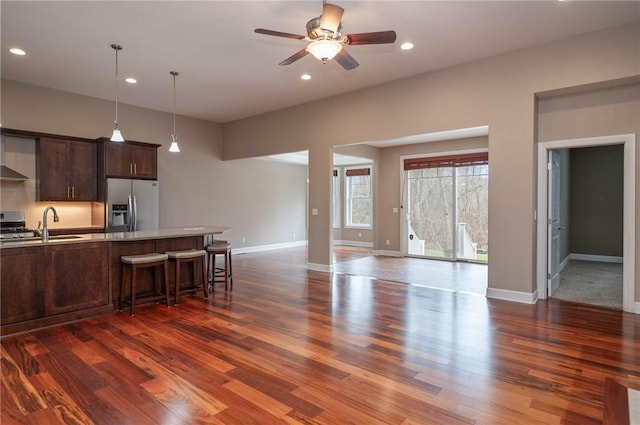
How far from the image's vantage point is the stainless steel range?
519 cm

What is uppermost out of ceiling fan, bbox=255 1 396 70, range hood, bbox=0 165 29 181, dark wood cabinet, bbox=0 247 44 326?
ceiling fan, bbox=255 1 396 70

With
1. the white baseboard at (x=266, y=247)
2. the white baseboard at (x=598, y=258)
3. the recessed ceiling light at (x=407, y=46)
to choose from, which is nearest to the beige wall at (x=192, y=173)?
the white baseboard at (x=266, y=247)

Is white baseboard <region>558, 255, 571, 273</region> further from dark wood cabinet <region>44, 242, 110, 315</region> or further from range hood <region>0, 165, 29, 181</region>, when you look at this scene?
range hood <region>0, 165, 29, 181</region>

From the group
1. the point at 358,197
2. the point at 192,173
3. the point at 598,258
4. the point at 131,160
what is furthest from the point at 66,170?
the point at 598,258

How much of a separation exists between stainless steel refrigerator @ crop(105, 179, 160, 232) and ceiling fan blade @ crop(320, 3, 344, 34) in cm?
495

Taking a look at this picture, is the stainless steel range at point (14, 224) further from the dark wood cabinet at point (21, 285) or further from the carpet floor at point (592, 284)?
the carpet floor at point (592, 284)

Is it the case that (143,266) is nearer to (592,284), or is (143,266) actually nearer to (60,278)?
(60,278)

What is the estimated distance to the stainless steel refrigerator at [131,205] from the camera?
6.05 metres

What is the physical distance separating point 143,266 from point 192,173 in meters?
4.20

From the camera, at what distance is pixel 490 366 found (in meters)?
2.74

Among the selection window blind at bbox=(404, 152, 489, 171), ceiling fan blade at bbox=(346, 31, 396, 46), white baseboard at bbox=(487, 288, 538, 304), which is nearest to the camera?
ceiling fan blade at bbox=(346, 31, 396, 46)

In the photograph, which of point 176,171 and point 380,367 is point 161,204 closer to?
point 176,171

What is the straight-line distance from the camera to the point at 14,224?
5426 mm

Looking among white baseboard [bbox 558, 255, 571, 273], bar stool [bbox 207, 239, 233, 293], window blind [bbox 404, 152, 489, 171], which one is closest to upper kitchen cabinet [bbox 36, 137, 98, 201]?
bar stool [bbox 207, 239, 233, 293]
